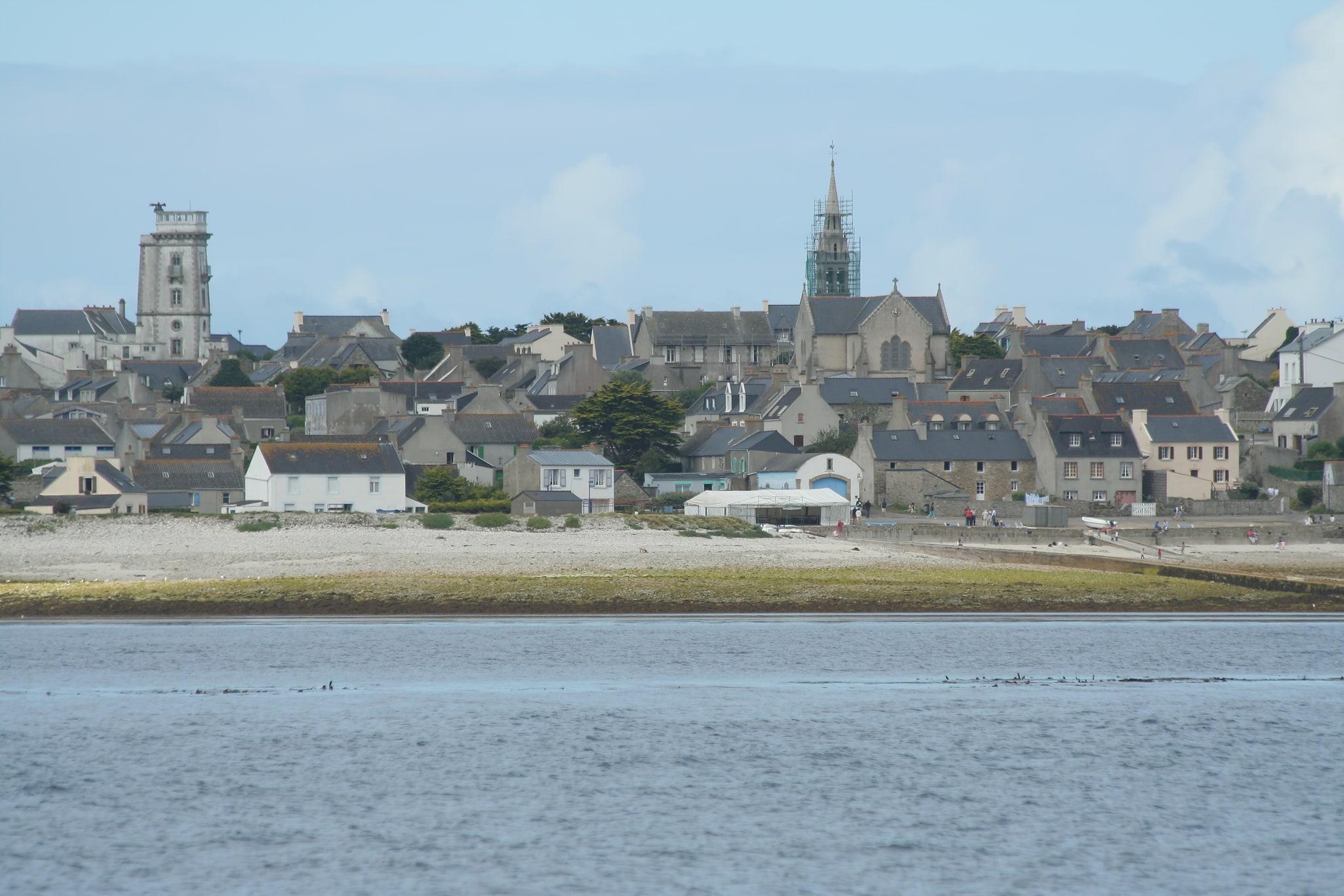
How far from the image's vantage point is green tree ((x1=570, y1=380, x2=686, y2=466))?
70250 mm

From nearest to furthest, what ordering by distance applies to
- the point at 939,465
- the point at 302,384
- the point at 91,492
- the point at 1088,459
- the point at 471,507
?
1. the point at 91,492
2. the point at 471,507
3. the point at 939,465
4. the point at 1088,459
5. the point at 302,384

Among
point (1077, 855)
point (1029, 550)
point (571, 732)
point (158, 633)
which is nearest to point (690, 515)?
point (1029, 550)

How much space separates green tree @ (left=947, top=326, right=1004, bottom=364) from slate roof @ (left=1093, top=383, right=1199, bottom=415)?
30.6 m

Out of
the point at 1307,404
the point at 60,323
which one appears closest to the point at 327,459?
the point at 1307,404

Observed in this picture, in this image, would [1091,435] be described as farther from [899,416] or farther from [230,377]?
[230,377]

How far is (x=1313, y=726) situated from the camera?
26766mm

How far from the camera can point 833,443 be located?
7019cm

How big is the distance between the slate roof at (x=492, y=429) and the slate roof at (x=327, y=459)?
9670 mm

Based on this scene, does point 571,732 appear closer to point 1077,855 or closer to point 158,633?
point 1077,855

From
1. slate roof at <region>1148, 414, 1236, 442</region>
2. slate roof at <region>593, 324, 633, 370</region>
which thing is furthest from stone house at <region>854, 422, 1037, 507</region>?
slate roof at <region>593, 324, 633, 370</region>

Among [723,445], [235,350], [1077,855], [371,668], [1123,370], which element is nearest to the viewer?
[1077,855]

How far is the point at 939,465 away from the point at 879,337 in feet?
108

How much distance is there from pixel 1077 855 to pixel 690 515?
→ 3692 centimetres

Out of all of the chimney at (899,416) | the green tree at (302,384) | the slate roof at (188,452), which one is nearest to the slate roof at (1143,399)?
the chimney at (899,416)
